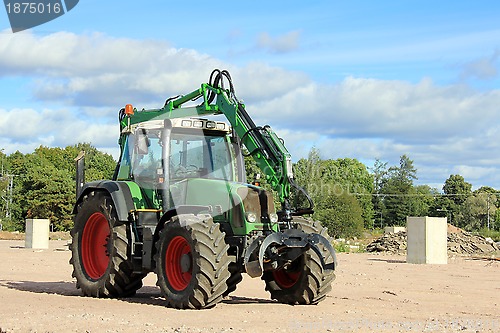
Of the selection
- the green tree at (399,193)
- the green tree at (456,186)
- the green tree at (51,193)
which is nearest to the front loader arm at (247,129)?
the green tree at (51,193)


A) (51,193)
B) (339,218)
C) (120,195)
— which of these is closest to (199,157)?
(120,195)

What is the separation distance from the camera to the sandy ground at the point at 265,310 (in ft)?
33.2

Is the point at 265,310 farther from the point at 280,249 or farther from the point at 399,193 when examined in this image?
the point at 399,193

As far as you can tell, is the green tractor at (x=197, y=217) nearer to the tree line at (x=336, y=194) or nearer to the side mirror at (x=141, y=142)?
the side mirror at (x=141, y=142)

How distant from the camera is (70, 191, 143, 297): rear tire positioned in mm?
13742

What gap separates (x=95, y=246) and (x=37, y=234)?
81.4 feet

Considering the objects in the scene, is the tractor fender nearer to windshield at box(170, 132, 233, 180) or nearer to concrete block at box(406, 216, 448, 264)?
windshield at box(170, 132, 233, 180)

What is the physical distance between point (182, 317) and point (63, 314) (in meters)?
1.71


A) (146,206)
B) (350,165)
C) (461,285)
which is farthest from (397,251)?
(350,165)

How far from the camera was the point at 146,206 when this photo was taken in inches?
552

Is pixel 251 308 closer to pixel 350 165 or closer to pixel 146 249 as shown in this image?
pixel 146 249

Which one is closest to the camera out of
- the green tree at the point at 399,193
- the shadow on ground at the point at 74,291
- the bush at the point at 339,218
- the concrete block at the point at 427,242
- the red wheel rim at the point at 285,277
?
the red wheel rim at the point at 285,277

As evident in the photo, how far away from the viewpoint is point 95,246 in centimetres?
1508

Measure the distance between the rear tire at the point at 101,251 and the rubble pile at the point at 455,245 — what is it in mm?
23920
